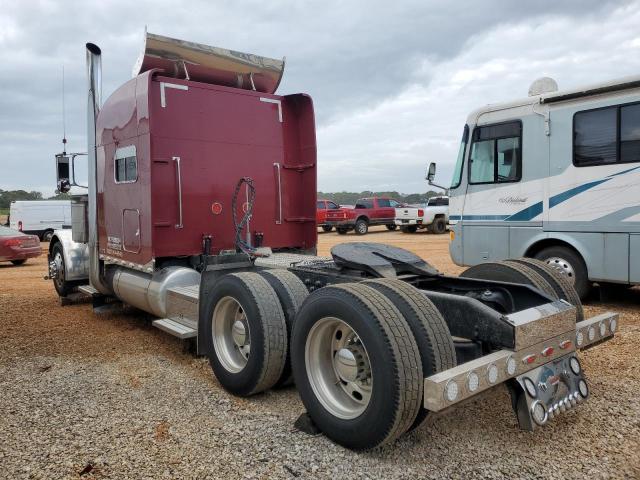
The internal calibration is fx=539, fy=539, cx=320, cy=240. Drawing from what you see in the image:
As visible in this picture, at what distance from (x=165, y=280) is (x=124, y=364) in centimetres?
102

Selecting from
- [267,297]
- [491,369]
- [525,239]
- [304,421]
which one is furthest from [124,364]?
[525,239]

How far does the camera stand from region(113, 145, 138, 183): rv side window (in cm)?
634

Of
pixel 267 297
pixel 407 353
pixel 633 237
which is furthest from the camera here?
pixel 633 237

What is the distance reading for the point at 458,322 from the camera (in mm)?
3629

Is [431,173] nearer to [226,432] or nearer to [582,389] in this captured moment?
[582,389]

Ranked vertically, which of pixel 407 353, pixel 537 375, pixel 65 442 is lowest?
pixel 65 442

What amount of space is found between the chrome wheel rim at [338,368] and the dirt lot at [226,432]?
268mm

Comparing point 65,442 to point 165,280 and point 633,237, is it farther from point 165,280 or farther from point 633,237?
point 633,237

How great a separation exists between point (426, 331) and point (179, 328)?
2.96m

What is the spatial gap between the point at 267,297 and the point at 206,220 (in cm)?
243

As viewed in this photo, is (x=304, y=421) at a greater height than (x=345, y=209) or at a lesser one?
lesser

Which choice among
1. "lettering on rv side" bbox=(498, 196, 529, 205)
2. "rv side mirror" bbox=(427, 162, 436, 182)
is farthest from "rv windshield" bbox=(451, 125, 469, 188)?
"lettering on rv side" bbox=(498, 196, 529, 205)

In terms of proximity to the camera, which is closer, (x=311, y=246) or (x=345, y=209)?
(x=311, y=246)

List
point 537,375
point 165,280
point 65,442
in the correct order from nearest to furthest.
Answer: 1. point 537,375
2. point 65,442
3. point 165,280
